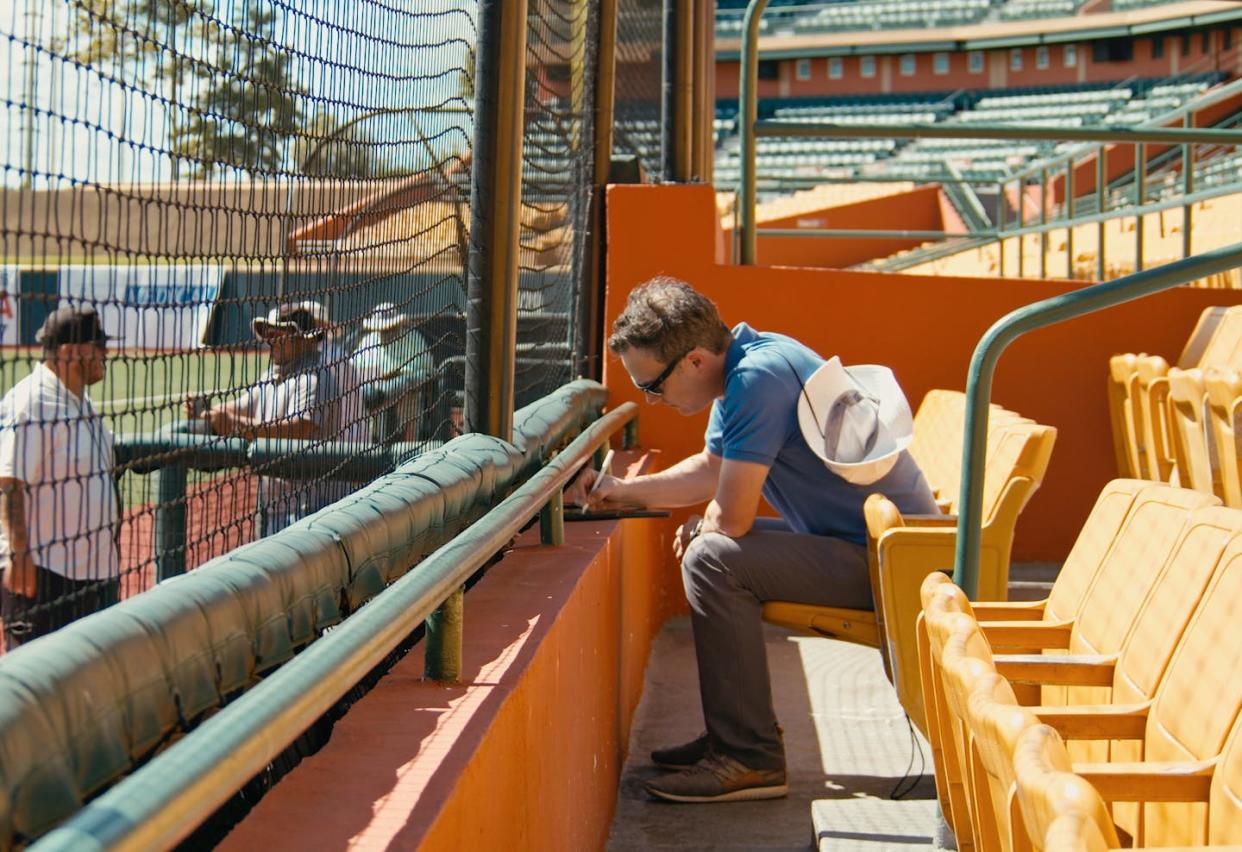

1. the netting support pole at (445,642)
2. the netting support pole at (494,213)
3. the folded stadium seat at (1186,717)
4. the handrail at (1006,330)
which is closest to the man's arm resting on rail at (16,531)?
the netting support pole at (445,642)

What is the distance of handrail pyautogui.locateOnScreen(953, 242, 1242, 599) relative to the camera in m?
2.72

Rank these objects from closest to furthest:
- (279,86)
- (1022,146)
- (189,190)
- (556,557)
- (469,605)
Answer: (189,190), (279,86), (469,605), (556,557), (1022,146)

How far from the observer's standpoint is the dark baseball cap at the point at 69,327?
1539 millimetres

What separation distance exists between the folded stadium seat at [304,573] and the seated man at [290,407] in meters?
0.25

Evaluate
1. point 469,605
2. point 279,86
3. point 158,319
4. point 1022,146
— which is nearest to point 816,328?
point 469,605

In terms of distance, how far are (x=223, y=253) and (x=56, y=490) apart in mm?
364

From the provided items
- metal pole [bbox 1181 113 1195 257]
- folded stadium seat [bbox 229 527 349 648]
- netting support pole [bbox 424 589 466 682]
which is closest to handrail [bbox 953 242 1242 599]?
netting support pole [bbox 424 589 466 682]

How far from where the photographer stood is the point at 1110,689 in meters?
2.22

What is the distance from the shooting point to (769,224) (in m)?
22.0

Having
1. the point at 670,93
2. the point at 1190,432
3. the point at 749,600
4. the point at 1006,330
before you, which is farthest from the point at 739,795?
the point at 670,93

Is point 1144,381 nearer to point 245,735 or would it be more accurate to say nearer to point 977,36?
point 245,735

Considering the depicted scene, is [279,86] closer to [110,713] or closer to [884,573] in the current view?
[110,713]

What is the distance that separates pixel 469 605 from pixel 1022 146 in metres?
28.6

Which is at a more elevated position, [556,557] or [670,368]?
[670,368]
